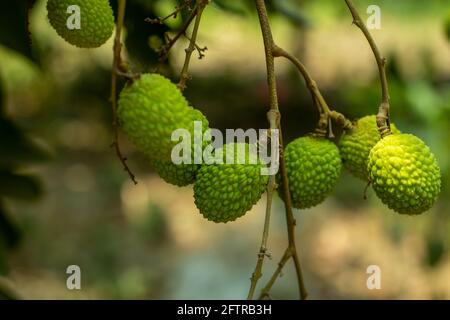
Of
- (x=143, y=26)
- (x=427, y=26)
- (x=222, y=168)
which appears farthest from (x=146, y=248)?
(x=427, y=26)

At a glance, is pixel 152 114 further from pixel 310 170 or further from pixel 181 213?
pixel 181 213

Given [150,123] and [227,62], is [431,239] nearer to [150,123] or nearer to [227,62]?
[150,123]

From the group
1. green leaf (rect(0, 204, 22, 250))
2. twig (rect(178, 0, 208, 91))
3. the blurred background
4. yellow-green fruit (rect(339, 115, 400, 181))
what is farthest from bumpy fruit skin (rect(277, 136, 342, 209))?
green leaf (rect(0, 204, 22, 250))

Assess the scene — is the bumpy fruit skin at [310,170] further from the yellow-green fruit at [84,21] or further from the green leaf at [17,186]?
the green leaf at [17,186]

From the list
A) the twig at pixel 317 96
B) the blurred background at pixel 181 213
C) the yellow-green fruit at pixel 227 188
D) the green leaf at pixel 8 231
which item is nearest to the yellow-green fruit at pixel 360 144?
the twig at pixel 317 96

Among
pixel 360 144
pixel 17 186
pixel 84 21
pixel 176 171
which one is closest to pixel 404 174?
pixel 360 144

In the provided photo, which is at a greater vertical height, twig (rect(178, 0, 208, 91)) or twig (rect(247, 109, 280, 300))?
twig (rect(178, 0, 208, 91))

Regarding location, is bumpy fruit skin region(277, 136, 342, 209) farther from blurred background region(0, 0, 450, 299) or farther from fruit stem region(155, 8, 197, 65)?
blurred background region(0, 0, 450, 299)
